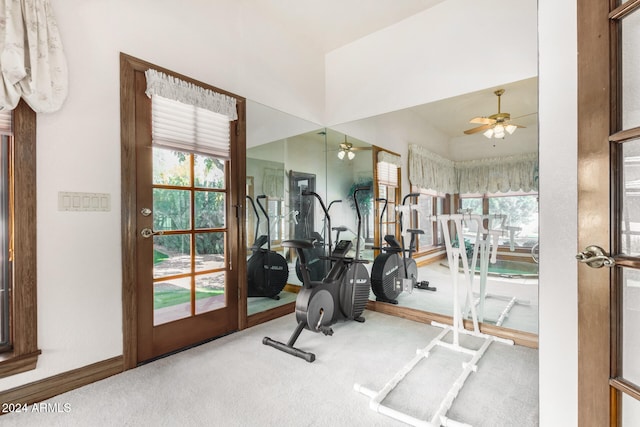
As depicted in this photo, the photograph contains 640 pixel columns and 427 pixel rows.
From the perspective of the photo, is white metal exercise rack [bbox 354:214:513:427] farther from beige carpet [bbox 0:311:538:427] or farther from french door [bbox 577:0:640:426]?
french door [bbox 577:0:640:426]

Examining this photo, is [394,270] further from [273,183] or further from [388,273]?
[273,183]

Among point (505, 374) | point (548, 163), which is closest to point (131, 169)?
point (548, 163)

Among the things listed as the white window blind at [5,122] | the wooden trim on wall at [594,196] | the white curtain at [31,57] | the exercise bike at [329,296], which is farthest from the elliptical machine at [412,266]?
the white window blind at [5,122]

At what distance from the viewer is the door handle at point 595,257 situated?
83 cm

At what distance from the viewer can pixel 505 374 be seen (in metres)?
2.01

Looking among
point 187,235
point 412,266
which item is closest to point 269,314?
point 187,235

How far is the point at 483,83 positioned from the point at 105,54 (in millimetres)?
2981

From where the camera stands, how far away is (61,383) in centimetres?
180

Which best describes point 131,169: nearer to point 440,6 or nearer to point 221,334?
point 221,334

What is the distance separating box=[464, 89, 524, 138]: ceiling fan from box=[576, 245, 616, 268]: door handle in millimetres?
2003

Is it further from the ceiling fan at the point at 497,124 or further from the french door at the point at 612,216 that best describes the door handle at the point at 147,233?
the ceiling fan at the point at 497,124

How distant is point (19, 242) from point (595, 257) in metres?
2.60

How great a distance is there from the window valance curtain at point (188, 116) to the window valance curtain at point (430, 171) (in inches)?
73.4

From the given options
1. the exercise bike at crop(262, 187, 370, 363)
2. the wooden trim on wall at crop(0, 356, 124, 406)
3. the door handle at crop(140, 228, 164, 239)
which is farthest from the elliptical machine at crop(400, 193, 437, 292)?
the wooden trim on wall at crop(0, 356, 124, 406)
